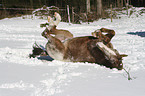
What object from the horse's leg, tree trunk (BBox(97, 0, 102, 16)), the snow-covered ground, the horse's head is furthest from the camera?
tree trunk (BBox(97, 0, 102, 16))

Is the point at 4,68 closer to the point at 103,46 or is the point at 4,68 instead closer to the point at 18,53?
the point at 18,53

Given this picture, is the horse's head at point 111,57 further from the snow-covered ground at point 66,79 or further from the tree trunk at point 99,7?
the tree trunk at point 99,7

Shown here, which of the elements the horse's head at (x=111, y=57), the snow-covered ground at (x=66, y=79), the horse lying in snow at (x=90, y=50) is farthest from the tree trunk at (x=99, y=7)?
the horse's head at (x=111, y=57)

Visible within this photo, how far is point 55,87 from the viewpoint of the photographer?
261 centimetres

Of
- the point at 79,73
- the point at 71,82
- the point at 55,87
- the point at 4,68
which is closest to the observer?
the point at 55,87

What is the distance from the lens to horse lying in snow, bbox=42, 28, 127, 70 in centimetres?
333

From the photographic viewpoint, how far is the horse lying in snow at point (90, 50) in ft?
10.9

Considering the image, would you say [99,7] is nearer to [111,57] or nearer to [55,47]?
[55,47]

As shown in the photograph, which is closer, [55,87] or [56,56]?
[55,87]

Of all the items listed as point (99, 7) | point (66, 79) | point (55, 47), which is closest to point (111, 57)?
point (66, 79)

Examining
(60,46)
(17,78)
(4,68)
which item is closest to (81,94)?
(17,78)

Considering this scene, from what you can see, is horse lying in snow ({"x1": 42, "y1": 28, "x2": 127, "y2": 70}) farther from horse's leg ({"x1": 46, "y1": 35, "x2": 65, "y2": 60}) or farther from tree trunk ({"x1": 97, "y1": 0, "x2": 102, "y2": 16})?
tree trunk ({"x1": 97, "y1": 0, "x2": 102, "y2": 16})

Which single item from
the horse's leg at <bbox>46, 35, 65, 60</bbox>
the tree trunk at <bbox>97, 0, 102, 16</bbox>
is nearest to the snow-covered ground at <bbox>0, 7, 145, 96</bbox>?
the horse's leg at <bbox>46, 35, 65, 60</bbox>

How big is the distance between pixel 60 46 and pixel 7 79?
1.16 m
